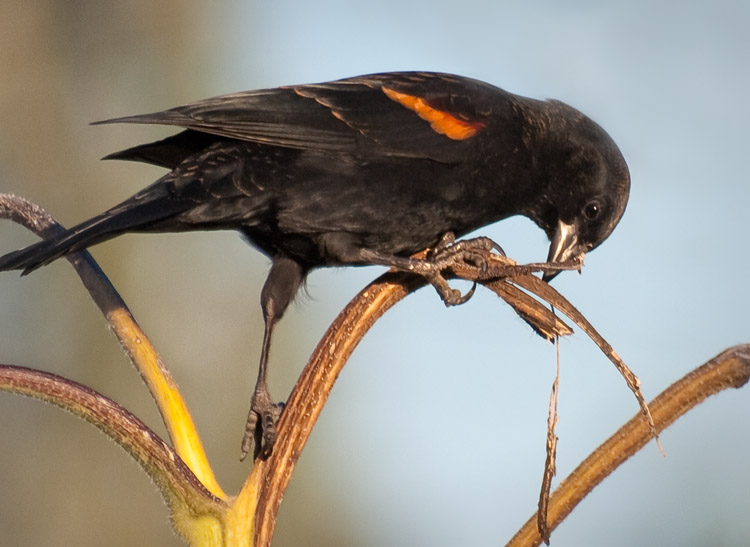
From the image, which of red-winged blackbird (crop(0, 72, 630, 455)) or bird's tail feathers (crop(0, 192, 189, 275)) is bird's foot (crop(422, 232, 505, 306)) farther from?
bird's tail feathers (crop(0, 192, 189, 275))

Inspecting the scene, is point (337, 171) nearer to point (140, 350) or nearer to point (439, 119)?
point (439, 119)

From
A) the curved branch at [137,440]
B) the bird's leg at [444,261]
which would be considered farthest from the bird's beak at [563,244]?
the curved branch at [137,440]

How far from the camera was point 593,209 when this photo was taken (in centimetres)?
356

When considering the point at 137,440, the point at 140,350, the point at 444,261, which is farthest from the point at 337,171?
the point at 137,440

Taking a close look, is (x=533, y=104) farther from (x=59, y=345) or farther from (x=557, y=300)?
(x=59, y=345)

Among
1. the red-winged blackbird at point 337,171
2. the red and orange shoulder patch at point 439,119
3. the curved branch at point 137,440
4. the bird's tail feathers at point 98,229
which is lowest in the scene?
the curved branch at point 137,440

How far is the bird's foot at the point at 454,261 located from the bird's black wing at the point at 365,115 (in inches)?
17.7

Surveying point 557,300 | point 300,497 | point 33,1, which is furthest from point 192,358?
point 557,300

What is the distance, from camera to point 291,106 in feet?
10.1

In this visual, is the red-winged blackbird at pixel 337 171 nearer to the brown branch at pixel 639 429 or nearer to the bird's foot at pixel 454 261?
the bird's foot at pixel 454 261

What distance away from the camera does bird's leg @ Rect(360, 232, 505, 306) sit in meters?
2.46

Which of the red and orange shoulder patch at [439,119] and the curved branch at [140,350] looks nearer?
the curved branch at [140,350]

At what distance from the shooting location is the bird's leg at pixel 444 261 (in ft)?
8.09

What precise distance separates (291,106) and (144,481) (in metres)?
4.57
